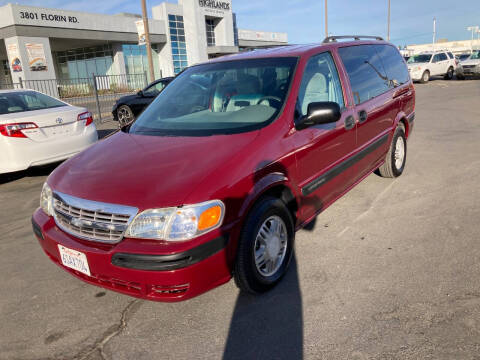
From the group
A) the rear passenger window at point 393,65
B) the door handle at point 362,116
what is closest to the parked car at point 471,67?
the rear passenger window at point 393,65

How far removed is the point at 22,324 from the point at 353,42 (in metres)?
4.20

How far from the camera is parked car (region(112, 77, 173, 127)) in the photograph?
12688mm

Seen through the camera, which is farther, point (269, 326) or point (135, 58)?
point (135, 58)

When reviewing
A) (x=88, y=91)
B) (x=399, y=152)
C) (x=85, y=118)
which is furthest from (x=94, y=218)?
(x=88, y=91)

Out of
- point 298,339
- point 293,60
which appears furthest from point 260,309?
point 293,60

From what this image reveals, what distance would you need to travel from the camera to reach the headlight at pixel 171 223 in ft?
7.52

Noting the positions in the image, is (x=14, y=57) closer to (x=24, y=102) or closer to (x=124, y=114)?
(x=124, y=114)

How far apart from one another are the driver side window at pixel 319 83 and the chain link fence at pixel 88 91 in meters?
11.0

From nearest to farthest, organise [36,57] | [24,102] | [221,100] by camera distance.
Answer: [221,100] < [24,102] < [36,57]

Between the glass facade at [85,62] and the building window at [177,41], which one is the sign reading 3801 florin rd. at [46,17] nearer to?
the glass facade at [85,62]

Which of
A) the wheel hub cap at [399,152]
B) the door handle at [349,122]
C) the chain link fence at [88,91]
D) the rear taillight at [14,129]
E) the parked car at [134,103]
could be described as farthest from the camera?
the chain link fence at [88,91]

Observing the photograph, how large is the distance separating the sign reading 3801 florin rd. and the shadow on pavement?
98.0ft

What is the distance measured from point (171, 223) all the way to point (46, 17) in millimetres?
30592

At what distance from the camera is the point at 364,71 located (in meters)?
4.34
